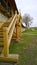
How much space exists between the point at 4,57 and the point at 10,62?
0.78ft

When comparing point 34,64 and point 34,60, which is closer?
point 34,64

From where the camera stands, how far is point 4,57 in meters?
4.46

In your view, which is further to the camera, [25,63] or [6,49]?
[25,63]

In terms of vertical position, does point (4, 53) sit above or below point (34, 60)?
above

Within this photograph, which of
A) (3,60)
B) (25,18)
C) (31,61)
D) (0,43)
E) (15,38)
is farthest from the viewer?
(25,18)

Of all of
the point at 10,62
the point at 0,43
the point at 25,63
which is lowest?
the point at 25,63

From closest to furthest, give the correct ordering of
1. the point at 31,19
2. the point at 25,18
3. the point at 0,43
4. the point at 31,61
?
the point at 0,43 < the point at 31,61 < the point at 25,18 < the point at 31,19

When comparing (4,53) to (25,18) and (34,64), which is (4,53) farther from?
(25,18)

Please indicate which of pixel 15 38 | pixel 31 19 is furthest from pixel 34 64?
pixel 31 19

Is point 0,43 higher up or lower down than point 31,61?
higher up

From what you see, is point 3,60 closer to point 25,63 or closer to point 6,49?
point 6,49

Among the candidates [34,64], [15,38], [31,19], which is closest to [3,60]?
[34,64]

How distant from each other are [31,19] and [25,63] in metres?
54.7

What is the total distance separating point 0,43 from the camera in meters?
5.63
